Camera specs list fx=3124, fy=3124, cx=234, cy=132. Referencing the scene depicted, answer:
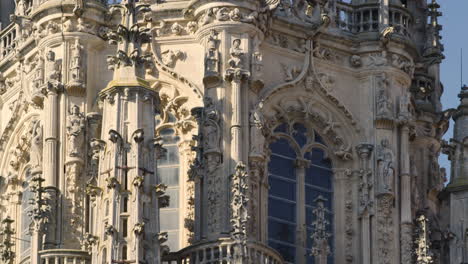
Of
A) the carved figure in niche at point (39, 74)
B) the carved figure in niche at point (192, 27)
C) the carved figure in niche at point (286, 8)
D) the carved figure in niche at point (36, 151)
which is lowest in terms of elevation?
the carved figure in niche at point (36, 151)

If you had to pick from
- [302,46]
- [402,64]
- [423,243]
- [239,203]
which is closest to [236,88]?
[302,46]

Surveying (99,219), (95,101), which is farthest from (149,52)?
(99,219)

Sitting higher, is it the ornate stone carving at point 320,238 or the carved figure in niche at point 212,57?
the carved figure in niche at point 212,57

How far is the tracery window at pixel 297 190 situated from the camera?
6575 cm

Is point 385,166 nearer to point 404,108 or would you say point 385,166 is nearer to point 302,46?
point 404,108

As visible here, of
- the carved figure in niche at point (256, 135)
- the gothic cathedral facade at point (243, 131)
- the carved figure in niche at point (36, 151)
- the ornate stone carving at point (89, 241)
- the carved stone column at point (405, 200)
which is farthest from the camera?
the carved stone column at point (405, 200)

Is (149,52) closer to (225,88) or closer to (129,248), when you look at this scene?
(225,88)

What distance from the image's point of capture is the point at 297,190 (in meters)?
66.4

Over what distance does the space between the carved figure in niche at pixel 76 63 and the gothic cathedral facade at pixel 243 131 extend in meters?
0.03

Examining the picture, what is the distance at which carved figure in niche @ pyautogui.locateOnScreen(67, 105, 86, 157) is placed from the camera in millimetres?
65000

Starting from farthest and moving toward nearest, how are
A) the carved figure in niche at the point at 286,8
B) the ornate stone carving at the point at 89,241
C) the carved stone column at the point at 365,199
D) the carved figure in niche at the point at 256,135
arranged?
the carved figure in niche at the point at 286,8, the carved stone column at the point at 365,199, the carved figure in niche at the point at 256,135, the ornate stone carving at the point at 89,241

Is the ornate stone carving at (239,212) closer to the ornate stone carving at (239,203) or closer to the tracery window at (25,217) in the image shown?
the ornate stone carving at (239,203)

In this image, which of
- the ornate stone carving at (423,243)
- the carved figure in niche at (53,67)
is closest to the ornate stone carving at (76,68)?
the carved figure in niche at (53,67)

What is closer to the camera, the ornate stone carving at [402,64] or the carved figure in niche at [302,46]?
the carved figure in niche at [302,46]
